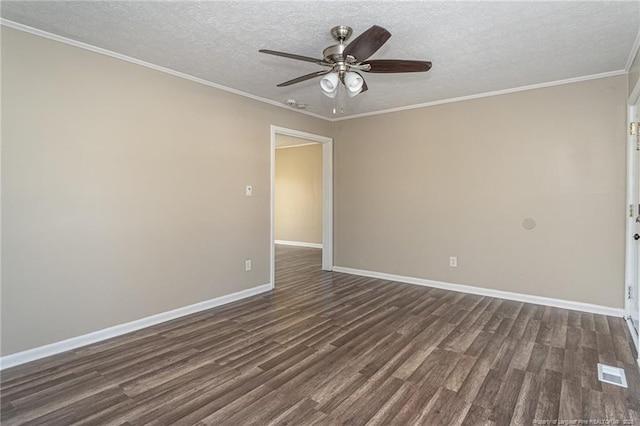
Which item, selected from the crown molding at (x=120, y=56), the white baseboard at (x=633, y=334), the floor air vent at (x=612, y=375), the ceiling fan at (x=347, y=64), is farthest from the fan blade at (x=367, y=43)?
the white baseboard at (x=633, y=334)

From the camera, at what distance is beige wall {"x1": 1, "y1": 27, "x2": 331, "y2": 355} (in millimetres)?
2510

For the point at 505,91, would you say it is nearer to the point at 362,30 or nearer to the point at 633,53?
the point at 633,53

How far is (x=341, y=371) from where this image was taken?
7.93ft

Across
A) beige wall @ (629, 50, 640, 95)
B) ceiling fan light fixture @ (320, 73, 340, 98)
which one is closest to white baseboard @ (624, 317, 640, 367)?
beige wall @ (629, 50, 640, 95)

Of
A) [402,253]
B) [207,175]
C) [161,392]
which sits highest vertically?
[207,175]

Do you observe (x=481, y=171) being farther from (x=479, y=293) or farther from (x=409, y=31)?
(x=409, y=31)

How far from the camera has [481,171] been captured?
4234 mm

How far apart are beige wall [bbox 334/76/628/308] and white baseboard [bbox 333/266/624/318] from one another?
6cm

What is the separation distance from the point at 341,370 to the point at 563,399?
139 centimetres

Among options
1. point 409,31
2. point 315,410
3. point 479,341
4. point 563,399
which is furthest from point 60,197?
point 563,399

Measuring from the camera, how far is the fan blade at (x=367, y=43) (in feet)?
6.54

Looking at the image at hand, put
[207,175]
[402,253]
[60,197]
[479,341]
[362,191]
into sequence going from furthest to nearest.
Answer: [362,191], [402,253], [207,175], [479,341], [60,197]

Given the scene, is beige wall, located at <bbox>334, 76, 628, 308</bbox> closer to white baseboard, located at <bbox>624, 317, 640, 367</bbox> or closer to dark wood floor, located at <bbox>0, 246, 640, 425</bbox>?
white baseboard, located at <bbox>624, 317, 640, 367</bbox>

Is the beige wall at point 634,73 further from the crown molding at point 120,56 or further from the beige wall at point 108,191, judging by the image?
the beige wall at point 108,191
